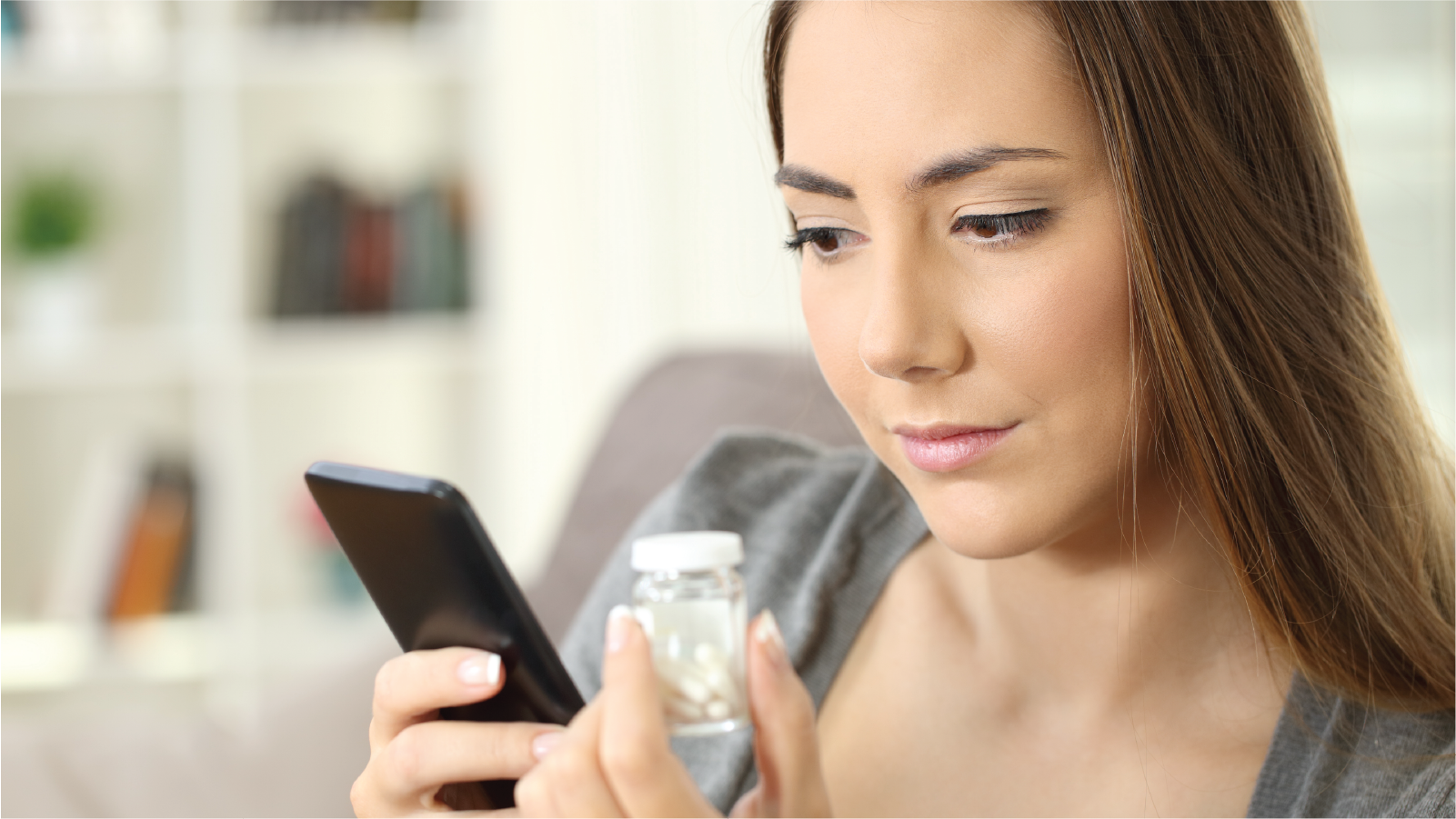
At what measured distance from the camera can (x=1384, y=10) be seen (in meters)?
2.12

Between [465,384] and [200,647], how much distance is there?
0.81 m

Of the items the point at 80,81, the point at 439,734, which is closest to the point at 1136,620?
the point at 439,734

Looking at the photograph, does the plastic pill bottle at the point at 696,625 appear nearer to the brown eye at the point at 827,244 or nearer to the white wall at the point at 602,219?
the brown eye at the point at 827,244

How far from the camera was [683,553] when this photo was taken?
0.64 m

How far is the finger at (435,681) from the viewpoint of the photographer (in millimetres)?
710

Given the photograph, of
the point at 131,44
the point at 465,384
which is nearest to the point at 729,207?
the point at 465,384

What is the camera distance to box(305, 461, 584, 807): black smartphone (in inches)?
26.9

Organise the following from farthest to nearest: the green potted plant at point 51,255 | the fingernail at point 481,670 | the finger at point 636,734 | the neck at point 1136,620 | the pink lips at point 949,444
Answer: the green potted plant at point 51,255, the neck at point 1136,620, the pink lips at point 949,444, the fingernail at point 481,670, the finger at point 636,734

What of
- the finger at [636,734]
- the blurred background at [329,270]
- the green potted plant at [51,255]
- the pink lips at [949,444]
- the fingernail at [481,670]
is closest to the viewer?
the finger at [636,734]

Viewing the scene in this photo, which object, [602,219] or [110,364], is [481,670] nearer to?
[602,219]

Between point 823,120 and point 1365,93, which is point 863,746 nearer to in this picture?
point 823,120

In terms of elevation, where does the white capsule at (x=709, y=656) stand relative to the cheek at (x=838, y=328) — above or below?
below

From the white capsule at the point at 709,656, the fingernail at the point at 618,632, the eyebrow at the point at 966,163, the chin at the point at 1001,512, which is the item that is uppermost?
the eyebrow at the point at 966,163

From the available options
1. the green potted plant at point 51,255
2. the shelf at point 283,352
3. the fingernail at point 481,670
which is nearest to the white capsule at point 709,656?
the fingernail at point 481,670
